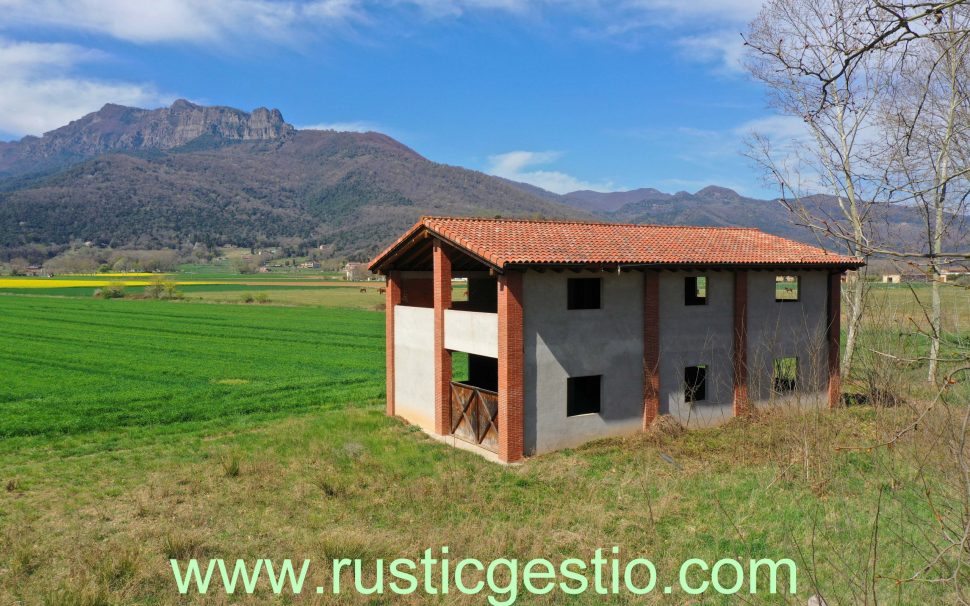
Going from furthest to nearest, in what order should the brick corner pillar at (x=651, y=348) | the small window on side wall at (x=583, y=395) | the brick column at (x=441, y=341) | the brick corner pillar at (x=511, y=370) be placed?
the small window on side wall at (x=583, y=395) → the brick column at (x=441, y=341) → the brick corner pillar at (x=651, y=348) → the brick corner pillar at (x=511, y=370)

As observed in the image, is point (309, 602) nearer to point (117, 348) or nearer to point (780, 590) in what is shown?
point (780, 590)

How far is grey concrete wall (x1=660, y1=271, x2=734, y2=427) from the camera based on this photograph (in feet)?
63.1

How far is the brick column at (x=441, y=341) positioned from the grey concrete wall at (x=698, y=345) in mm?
6455

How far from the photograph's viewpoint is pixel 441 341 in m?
19.5

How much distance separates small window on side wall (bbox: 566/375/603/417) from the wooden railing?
195 inches

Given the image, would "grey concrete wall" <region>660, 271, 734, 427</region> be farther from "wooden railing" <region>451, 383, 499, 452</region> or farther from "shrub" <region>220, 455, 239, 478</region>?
"shrub" <region>220, 455, 239, 478</region>

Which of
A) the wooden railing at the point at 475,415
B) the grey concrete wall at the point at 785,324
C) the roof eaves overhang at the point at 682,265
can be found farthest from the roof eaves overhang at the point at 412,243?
the grey concrete wall at the point at 785,324

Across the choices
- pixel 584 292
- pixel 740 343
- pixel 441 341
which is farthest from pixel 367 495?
pixel 740 343

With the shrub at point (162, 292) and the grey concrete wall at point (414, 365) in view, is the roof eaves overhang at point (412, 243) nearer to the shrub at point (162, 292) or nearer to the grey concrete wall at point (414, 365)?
the grey concrete wall at point (414, 365)

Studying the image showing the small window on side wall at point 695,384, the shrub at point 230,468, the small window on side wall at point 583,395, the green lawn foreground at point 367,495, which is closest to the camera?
the green lawn foreground at point 367,495

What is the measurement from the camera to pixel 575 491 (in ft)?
45.4

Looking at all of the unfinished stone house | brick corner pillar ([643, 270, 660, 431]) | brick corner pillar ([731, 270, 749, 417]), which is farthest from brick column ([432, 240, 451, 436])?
brick corner pillar ([731, 270, 749, 417])

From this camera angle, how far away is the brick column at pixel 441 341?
19422 mm

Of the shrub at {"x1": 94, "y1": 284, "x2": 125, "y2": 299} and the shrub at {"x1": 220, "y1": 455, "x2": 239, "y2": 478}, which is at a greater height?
the shrub at {"x1": 94, "y1": 284, "x2": 125, "y2": 299}
